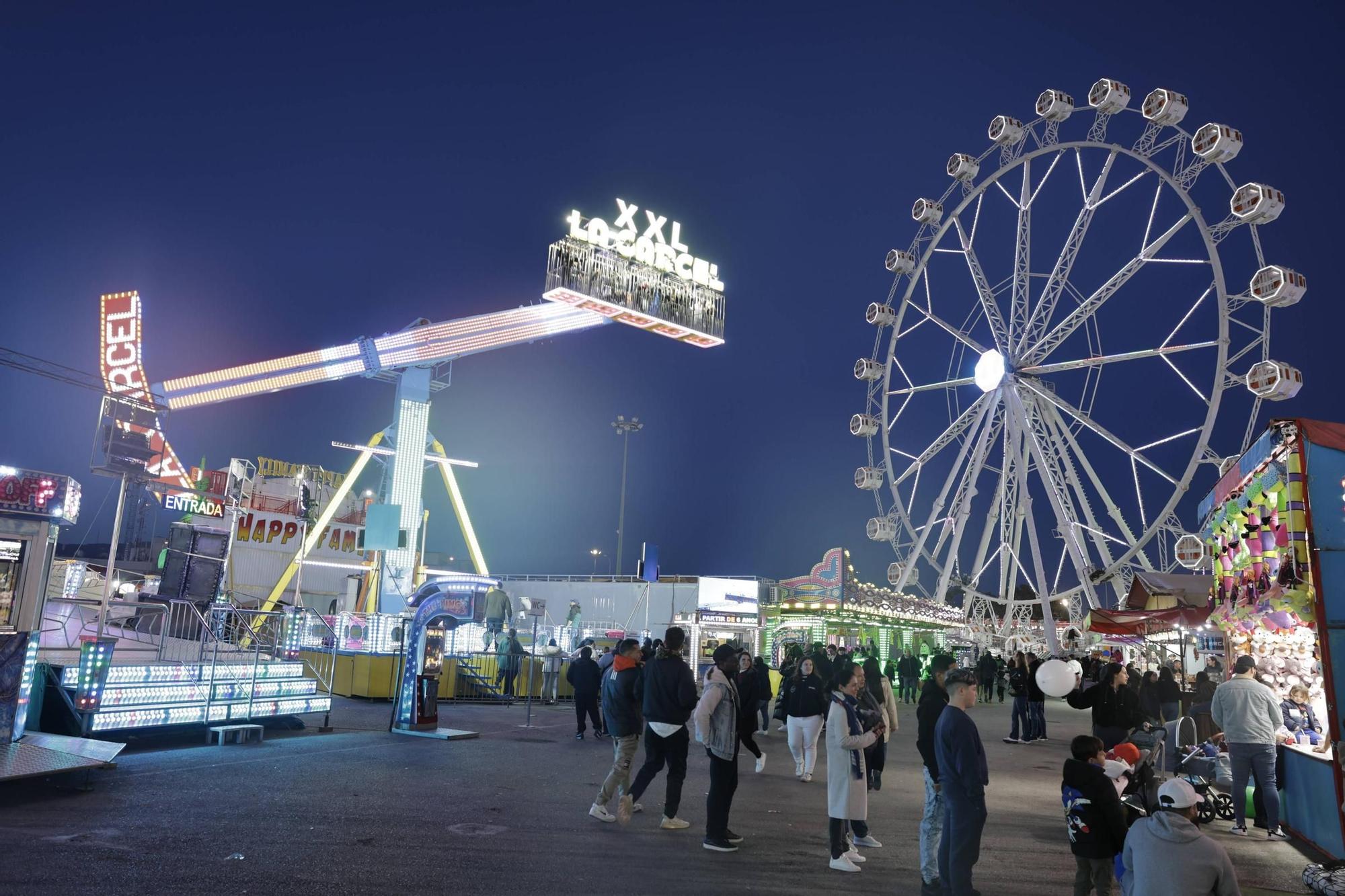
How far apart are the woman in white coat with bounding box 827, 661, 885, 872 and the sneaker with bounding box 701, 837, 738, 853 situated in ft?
2.73

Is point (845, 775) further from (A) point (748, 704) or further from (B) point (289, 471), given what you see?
(B) point (289, 471)

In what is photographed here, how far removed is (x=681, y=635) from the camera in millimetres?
8344

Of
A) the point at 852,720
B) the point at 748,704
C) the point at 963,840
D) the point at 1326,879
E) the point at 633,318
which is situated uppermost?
the point at 633,318

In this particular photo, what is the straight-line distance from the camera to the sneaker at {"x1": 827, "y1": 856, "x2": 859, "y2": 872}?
695 cm

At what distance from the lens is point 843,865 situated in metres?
6.98

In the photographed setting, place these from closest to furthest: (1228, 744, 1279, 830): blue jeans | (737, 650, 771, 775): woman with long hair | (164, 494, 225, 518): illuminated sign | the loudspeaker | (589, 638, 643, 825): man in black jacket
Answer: (589, 638, 643, 825): man in black jacket < (1228, 744, 1279, 830): blue jeans < (737, 650, 771, 775): woman with long hair < the loudspeaker < (164, 494, 225, 518): illuminated sign

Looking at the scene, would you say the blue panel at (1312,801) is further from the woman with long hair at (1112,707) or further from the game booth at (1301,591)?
the woman with long hair at (1112,707)

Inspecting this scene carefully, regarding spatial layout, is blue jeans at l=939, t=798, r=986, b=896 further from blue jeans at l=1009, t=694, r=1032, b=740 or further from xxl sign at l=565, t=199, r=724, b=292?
xxl sign at l=565, t=199, r=724, b=292

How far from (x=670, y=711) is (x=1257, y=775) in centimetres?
Result: 577

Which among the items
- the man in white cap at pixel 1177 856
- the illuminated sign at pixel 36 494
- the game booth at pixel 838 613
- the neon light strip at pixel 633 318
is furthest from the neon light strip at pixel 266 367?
the man in white cap at pixel 1177 856

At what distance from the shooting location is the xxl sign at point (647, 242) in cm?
3161

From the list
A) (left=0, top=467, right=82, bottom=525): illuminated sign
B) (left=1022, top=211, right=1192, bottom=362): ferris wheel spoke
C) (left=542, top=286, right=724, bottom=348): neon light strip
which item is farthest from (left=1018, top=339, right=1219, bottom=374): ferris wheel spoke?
(left=0, top=467, right=82, bottom=525): illuminated sign

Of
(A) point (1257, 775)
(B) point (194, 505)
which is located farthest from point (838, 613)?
(A) point (1257, 775)

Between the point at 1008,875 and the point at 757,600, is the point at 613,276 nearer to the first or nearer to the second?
the point at 757,600
